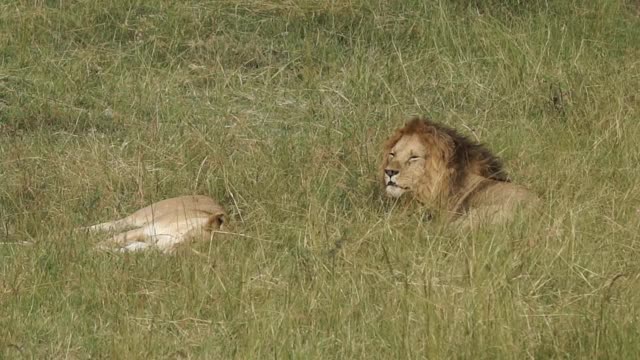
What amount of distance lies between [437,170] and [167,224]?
1.38m

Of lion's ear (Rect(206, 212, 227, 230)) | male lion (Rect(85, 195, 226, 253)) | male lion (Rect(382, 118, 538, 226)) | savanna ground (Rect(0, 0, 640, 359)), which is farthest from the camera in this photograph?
male lion (Rect(382, 118, 538, 226))

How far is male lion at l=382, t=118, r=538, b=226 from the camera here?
7.02 m

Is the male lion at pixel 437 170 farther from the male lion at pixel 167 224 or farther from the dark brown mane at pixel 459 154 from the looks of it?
the male lion at pixel 167 224

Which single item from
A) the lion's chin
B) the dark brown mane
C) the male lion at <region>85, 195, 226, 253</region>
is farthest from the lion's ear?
the dark brown mane

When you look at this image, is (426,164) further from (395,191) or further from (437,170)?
(395,191)

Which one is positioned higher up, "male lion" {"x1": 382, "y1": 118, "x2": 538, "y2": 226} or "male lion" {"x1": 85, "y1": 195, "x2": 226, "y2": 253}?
"male lion" {"x1": 382, "y1": 118, "x2": 538, "y2": 226}

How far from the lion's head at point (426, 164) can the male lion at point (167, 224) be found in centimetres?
90

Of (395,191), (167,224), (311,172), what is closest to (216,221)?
(167,224)

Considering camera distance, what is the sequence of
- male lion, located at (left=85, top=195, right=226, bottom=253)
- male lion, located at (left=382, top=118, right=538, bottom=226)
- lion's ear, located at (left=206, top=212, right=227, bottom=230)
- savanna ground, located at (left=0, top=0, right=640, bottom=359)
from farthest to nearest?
male lion, located at (left=382, top=118, right=538, bottom=226), lion's ear, located at (left=206, top=212, right=227, bottom=230), male lion, located at (left=85, top=195, right=226, bottom=253), savanna ground, located at (left=0, top=0, right=640, bottom=359)

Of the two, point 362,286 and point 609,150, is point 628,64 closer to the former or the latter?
point 609,150

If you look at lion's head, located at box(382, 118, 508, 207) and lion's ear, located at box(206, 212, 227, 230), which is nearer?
lion's ear, located at box(206, 212, 227, 230)

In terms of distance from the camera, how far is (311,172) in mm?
7340

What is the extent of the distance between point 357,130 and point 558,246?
106 inches

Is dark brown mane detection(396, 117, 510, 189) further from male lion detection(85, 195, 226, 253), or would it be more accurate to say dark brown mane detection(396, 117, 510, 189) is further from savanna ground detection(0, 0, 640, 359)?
male lion detection(85, 195, 226, 253)
